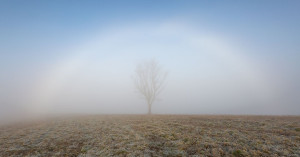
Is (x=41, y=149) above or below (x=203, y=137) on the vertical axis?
below

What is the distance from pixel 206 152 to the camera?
996 centimetres

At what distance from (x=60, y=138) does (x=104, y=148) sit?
19.5 feet

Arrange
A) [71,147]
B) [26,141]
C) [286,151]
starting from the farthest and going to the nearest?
[26,141]
[71,147]
[286,151]

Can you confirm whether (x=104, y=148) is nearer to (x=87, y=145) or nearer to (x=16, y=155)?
(x=87, y=145)

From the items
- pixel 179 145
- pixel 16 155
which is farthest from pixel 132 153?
pixel 16 155

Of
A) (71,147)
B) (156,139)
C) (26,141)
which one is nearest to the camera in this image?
(71,147)

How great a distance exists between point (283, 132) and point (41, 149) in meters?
21.0

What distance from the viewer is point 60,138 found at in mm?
14438

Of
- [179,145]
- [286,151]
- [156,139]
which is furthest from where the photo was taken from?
[156,139]

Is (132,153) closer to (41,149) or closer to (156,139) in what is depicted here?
(156,139)

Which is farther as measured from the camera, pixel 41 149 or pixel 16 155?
pixel 41 149

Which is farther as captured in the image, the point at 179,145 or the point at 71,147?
the point at 71,147

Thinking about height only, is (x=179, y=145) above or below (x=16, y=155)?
above

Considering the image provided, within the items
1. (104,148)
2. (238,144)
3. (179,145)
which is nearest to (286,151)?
(238,144)
